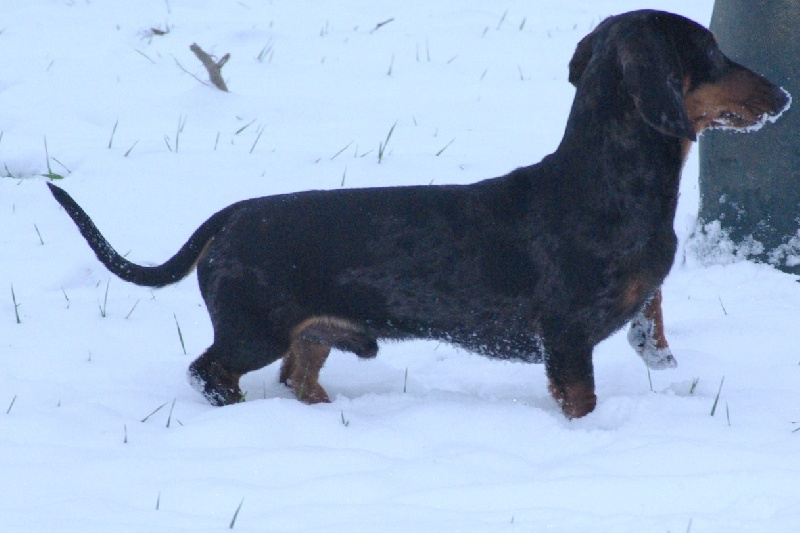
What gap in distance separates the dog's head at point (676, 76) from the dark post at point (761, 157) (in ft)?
3.13

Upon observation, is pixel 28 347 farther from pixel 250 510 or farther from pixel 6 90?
pixel 6 90

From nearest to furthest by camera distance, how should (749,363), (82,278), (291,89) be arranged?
(749,363)
(82,278)
(291,89)

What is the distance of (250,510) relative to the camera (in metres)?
2.71

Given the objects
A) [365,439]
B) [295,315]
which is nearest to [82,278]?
[295,315]

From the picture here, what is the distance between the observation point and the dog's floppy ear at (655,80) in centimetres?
329

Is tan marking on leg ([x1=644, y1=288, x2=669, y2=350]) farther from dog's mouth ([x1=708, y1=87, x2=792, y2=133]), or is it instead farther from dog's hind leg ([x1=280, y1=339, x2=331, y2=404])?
dog's hind leg ([x1=280, y1=339, x2=331, y2=404])

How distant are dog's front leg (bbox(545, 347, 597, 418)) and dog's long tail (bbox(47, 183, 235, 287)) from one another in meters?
1.27

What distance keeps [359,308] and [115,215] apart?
2.22 m

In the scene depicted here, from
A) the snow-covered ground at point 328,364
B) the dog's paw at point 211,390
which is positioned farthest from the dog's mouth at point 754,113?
the dog's paw at point 211,390

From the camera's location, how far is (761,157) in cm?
468

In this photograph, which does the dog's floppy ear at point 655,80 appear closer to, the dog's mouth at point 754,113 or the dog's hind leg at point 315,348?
the dog's mouth at point 754,113

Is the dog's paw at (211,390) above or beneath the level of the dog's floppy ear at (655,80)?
beneath

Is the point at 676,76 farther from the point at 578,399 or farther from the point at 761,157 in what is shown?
the point at 761,157

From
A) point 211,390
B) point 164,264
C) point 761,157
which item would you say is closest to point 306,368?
point 211,390
